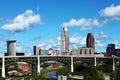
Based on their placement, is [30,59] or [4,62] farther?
[30,59]

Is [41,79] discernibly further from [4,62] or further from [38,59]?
Answer: [38,59]

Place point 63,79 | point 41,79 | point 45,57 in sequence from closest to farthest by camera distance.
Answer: point 63,79
point 41,79
point 45,57

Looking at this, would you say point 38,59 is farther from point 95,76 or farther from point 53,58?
point 95,76

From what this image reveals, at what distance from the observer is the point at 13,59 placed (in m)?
176

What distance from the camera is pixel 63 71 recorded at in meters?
186

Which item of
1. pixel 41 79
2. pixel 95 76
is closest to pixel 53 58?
pixel 41 79

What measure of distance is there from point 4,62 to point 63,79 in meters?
116

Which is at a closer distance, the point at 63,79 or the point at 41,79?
the point at 63,79

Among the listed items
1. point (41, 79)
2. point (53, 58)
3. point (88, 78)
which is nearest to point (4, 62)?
point (53, 58)

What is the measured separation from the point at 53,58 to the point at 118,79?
96.7m

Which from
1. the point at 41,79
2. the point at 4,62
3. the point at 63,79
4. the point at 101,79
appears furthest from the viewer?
the point at 4,62

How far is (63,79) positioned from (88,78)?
47232 mm

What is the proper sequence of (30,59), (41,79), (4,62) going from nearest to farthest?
(41,79), (4,62), (30,59)

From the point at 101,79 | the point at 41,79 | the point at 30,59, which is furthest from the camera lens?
the point at 30,59
